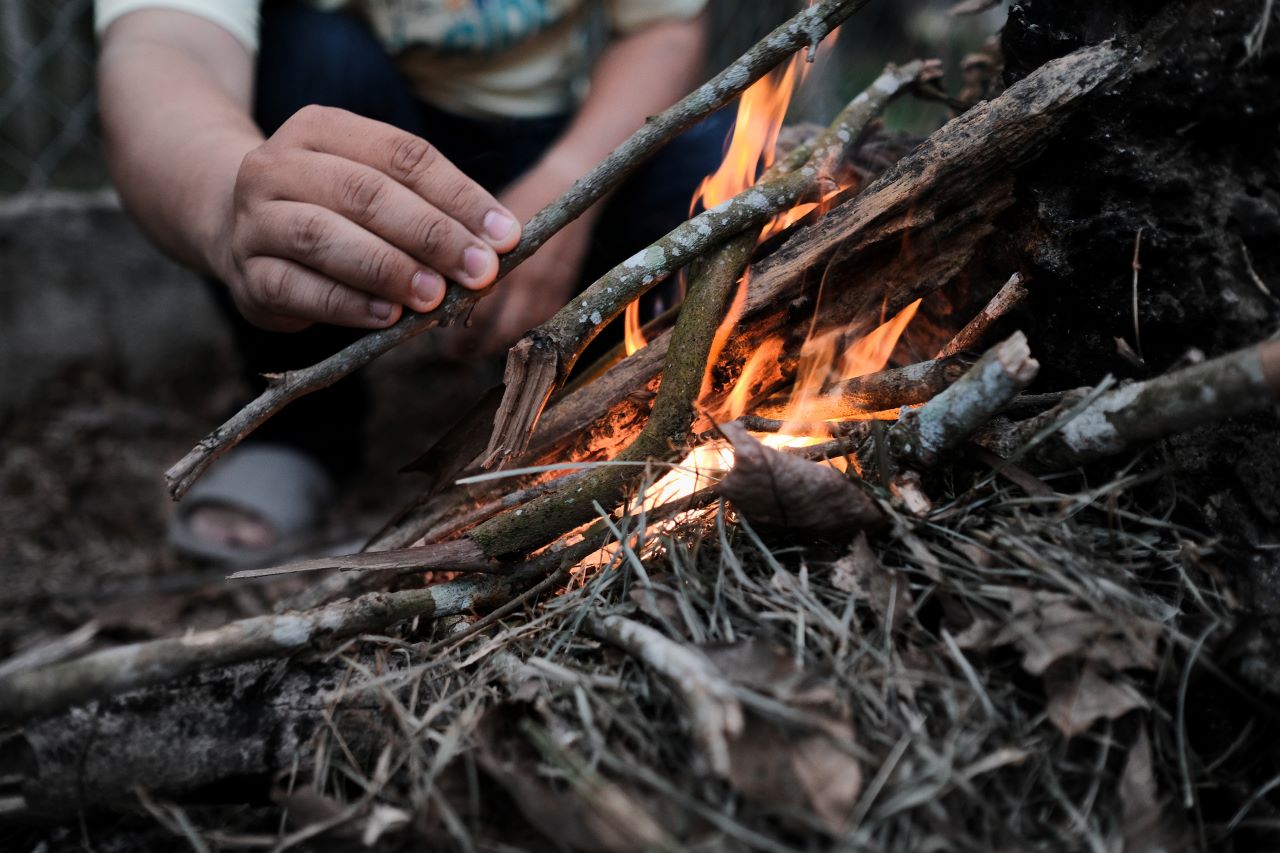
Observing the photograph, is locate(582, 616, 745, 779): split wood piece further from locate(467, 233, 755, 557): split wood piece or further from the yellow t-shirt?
the yellow t-shirt

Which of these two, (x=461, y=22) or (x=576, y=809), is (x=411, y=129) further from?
(x=576, y=809)

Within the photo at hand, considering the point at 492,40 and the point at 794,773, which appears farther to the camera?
the point at 492,40

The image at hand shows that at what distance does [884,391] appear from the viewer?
1396mm

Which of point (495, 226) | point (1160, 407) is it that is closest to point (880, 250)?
point (1160, 407)

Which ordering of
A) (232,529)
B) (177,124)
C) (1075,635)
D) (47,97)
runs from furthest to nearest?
(47,97) < (232,529) < (177,124) < (1075,635)

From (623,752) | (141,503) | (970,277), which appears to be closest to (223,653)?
(623,752)

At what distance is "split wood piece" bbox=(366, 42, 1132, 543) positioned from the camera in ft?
4.45

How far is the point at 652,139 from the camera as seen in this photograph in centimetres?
144

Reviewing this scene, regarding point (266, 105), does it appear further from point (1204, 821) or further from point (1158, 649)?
point (1204, 821)

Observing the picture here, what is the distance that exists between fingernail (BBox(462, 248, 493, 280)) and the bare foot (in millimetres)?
1854

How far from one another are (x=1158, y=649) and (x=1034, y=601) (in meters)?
0.17

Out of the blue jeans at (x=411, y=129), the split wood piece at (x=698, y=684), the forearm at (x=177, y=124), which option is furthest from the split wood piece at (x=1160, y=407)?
the forearm at (x=177, y=124)

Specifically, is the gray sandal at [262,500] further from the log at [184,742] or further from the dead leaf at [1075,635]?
the dead leaf at [1075,635]

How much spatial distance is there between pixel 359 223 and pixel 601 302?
0.41 m
